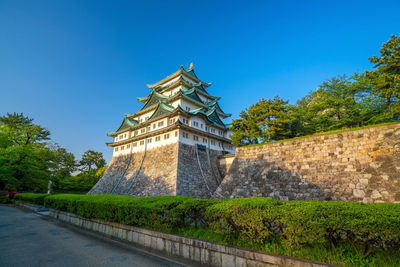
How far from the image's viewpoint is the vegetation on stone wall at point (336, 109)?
470 inches

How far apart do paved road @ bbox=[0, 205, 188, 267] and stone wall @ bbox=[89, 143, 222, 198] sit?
9.74 meters

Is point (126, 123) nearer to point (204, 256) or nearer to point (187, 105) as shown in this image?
point (187, 105)

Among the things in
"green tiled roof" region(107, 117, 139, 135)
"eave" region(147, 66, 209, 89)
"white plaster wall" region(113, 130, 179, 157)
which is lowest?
"white plaster wall" region(113, 130, 179, 157)

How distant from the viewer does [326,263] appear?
3287 mm

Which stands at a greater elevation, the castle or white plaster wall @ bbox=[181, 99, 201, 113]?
white plaster wall @ bbox=[181, 99, 201, 113]

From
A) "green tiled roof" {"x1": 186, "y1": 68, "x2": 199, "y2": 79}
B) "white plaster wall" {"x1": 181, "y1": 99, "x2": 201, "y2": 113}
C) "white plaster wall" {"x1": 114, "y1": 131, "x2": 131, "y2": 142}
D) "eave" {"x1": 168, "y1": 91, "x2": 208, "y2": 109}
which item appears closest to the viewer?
"eave" {"x1": 168, "y1": 91, "x2": 208, "y2": 109}

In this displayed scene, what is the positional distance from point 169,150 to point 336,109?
18.1 m

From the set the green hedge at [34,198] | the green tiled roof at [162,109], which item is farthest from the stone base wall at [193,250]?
the green tiled roof at [162,109]

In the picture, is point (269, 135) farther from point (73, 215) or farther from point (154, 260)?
point (73, 215)

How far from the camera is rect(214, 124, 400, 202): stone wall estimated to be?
849cm

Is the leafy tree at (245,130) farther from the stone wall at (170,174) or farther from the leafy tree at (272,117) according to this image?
the stone wall at (170,174)

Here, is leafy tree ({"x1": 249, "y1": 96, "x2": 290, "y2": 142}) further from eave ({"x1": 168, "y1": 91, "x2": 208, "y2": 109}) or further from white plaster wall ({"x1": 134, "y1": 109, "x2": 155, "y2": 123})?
white plaster wall ({"x1": 134, "y1": 109, "x2": 155, "y2": 123})

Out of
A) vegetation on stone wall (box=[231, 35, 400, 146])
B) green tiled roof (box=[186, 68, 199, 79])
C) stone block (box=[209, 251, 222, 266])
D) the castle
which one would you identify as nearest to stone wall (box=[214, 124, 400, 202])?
the castle

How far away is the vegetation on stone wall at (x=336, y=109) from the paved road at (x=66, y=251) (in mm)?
16297
